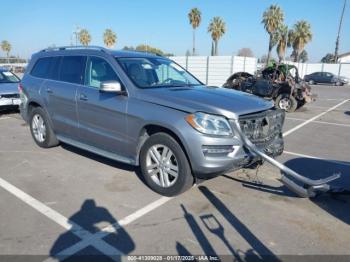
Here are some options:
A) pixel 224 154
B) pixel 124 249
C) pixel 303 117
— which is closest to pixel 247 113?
pixel 224 154

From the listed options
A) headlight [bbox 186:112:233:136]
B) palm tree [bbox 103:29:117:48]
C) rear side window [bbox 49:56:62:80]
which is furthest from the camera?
palm tree [bbox 103:29:117:48]

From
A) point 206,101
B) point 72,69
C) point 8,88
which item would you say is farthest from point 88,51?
point 8,88

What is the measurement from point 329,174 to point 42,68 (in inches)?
217

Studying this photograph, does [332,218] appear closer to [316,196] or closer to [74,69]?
[316,196]

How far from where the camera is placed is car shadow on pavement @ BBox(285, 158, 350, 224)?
416 cm

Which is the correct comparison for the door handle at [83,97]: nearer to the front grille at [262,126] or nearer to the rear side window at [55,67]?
the rear side window at [55,67]

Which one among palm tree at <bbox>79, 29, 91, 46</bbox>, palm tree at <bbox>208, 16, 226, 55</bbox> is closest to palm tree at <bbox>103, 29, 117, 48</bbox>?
palm tree at <bbox>79, 29, 91, 46</bbox>

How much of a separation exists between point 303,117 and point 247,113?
27.2 ft

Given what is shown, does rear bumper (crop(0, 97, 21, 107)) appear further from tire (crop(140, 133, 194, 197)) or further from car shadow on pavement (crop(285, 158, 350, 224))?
car shadow on pavement (crop(285, 158, 350, 224))

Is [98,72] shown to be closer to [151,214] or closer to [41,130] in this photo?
[41,130]

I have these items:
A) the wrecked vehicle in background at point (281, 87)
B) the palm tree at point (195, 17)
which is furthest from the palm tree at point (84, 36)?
the wrecked vehicle in background at point (281, 87)

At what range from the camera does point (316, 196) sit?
4.43 m

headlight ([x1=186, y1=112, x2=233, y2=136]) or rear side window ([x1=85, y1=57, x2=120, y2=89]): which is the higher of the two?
rear side window ([x1=85, y1=57, x2=120, y2=89])

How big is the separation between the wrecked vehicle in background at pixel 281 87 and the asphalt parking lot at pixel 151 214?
23.9 ft
